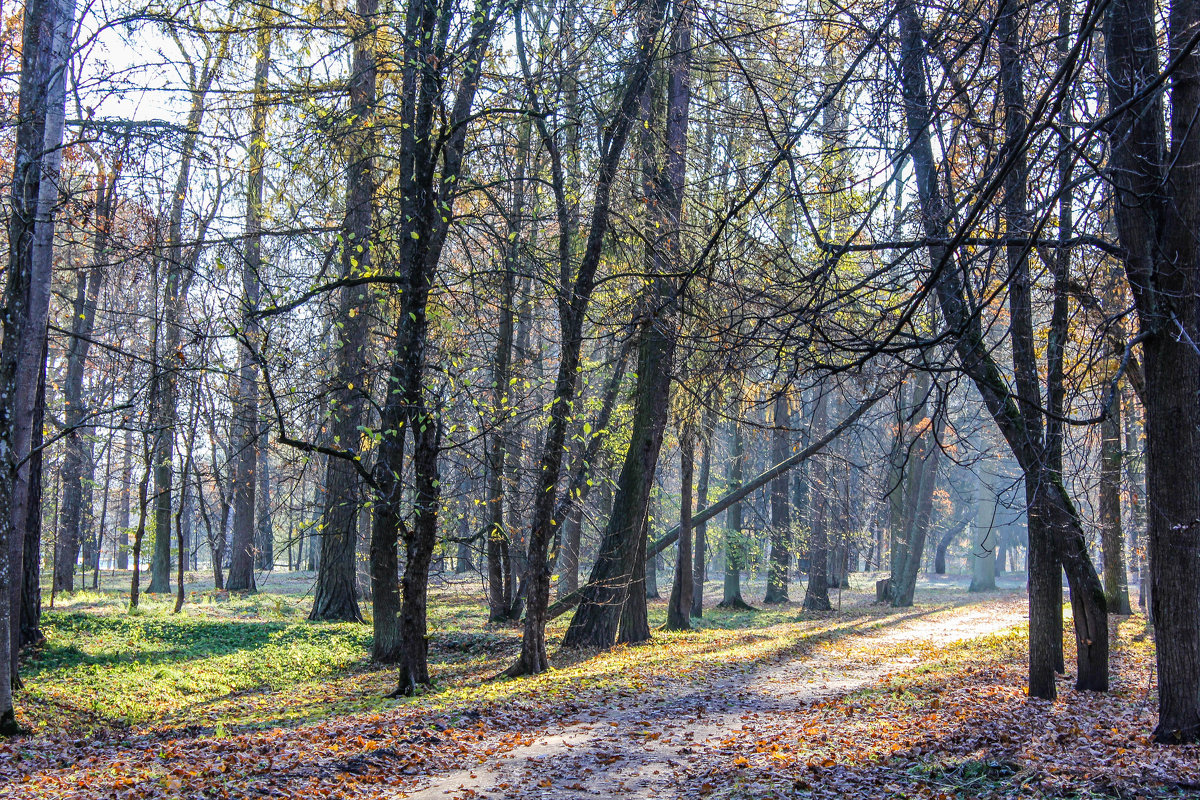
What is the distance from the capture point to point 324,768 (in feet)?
18.7

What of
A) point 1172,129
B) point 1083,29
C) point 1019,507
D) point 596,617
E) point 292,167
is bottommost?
point 596,617

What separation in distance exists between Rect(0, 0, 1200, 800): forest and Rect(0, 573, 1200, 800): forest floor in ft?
0.22

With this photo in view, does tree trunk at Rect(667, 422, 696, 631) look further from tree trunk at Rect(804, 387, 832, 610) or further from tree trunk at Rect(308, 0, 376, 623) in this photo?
tree trunk at Rect(804, 387, 832, 610)

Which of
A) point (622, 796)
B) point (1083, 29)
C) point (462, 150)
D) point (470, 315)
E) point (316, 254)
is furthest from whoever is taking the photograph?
point (316, 254)

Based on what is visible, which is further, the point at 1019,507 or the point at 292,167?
the point at 292,167

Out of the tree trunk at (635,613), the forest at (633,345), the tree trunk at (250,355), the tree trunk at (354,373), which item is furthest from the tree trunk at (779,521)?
the tree trunk at (250,355)

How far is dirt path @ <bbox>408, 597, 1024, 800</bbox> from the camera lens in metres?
5.49

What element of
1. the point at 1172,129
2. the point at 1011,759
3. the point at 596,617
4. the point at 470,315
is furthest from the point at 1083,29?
the point at 596,617

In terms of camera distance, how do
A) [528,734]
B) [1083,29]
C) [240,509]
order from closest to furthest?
[1083,29] < [528,734] < [240,509]

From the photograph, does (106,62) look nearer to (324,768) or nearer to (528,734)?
(324,768)

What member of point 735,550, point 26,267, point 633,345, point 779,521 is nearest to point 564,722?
point 633,345

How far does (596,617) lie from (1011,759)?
25.3ft

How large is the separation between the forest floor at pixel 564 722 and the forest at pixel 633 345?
0.22 feet

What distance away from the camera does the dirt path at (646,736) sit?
549 cm
